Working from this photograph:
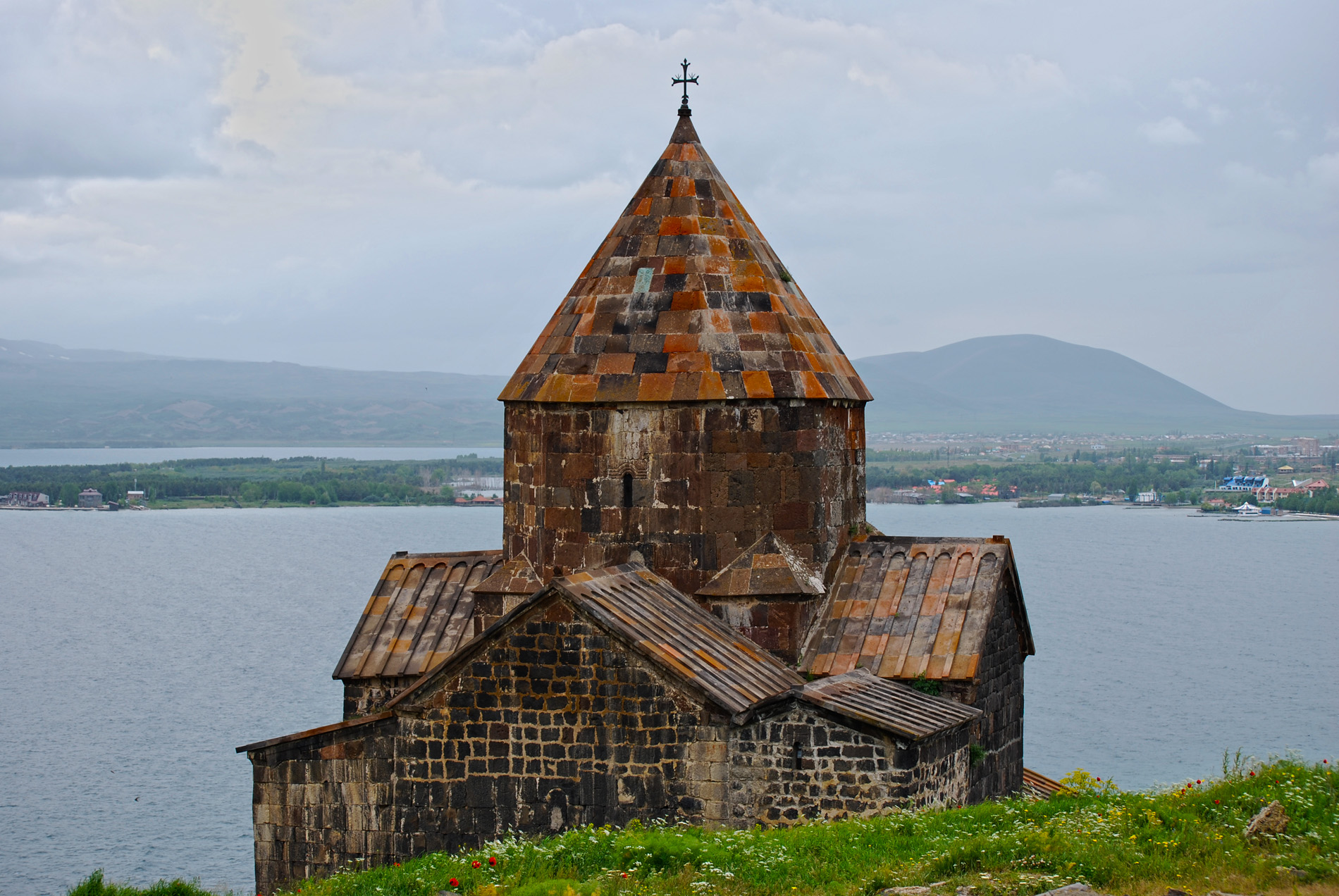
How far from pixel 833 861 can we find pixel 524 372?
5.17m

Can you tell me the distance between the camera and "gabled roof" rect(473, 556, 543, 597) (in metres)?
11.2

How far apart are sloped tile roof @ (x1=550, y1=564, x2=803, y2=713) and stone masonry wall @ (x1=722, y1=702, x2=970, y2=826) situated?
267mm

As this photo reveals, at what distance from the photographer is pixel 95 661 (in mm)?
42531

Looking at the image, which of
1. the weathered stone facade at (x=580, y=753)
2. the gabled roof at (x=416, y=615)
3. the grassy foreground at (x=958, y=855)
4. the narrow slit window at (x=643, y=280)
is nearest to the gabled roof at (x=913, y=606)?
the weathered stone facade at (x=580, y=753)

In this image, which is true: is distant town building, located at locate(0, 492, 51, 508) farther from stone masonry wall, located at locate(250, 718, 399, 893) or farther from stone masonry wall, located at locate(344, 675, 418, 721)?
stone masonry wall, located at locate(250, 718, 399, 893)

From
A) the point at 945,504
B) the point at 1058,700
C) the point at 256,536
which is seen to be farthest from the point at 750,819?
the point at 945,504

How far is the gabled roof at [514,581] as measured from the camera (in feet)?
36.8

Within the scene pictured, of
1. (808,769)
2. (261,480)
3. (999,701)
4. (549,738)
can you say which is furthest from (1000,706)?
(261,480)

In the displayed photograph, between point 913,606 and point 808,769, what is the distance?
2.19 meters

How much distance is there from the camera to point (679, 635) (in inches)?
385

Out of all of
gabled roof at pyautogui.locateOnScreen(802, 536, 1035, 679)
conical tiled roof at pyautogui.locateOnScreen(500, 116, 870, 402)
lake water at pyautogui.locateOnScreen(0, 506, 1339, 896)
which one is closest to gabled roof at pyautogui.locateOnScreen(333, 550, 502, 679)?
conical tiled roof at pyautogui.locateOnScreen(500, 116, 870, 402)

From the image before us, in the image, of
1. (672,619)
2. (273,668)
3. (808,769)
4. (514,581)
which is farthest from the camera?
(273,668)

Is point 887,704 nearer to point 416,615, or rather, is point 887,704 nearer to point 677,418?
point 677,418

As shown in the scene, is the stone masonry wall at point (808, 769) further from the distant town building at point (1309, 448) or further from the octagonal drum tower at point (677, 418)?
the distant town building at point (1309, 448)
